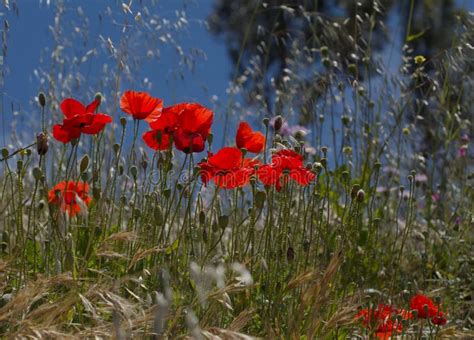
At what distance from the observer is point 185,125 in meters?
2.28

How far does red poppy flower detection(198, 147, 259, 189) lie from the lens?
2.16 metres

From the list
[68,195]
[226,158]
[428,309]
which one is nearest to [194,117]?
[226,158]

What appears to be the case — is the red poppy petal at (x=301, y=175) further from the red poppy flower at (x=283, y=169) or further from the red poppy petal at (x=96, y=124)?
the red poppy petal at (x=96, y=124)

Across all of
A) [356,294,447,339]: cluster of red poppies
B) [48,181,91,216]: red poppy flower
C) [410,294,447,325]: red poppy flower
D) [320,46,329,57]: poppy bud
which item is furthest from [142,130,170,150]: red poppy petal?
[320,46,329,57]: poppy bud

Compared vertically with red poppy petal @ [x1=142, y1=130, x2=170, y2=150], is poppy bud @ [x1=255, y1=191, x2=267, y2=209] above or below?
below

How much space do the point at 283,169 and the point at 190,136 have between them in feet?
0.97

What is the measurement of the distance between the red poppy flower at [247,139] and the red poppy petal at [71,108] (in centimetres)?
43

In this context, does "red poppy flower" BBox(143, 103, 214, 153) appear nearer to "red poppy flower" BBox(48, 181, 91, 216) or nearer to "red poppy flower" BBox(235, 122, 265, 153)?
"red poppy flower" BBox(235, 122, 265, 153)

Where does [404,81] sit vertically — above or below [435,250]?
above

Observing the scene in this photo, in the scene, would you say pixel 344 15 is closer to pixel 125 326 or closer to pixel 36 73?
pixel 36 73

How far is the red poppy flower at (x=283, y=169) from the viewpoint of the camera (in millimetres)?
2133

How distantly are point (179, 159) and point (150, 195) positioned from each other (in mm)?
2544

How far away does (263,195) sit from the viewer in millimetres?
2178

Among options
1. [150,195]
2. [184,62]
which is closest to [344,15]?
[184,62]
